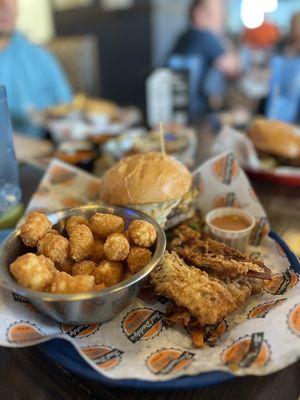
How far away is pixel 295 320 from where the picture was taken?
85cm

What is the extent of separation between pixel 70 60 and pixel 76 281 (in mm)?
3557

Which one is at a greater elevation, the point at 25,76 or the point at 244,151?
the point at 25,76

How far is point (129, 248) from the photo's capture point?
3.36 ft

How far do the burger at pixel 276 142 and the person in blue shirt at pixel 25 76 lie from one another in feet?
6.16

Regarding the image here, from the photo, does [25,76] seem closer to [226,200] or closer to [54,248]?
[226,200]

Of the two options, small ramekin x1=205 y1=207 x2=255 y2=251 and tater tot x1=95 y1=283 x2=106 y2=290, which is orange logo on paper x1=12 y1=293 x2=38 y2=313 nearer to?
tater tot x1=95 y1=283 x2=106 y2=290

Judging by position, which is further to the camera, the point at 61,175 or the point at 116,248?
the point at 61,175

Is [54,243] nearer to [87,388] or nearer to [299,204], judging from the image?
[87,388]

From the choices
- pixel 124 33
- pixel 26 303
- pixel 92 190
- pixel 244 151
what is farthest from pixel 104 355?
pixel 124 33

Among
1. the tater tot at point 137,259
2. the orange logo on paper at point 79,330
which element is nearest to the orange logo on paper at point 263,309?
the tater tot at point 137,259

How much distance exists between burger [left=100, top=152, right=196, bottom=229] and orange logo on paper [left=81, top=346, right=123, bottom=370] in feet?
1.80

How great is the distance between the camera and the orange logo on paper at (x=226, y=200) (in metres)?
1.50

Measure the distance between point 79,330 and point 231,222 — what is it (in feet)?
2.35

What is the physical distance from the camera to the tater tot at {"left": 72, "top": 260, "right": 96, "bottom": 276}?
979 mm
